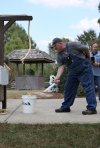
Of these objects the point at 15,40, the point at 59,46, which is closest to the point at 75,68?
the point at 59,46

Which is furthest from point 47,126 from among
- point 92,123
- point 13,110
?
point 13,110

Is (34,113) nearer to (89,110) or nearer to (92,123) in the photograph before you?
(89,110)

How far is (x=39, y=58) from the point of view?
36688 millimetres

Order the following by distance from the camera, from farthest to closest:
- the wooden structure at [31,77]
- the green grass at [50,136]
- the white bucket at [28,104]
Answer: the wooden structure at [31,77] < the white bucket at [28,104] < the green grass at [50,136]

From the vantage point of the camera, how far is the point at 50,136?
25.7 feet

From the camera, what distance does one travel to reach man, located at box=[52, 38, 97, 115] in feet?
33.4

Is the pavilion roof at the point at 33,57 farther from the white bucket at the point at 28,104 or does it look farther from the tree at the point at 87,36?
the white bucket at the point at 28,104

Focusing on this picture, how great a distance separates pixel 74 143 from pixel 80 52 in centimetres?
326

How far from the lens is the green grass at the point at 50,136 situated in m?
7.32

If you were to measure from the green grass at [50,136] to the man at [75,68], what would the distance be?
1793 mm

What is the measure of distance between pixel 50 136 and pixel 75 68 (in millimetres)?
2922

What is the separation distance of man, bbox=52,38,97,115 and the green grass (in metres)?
1.79

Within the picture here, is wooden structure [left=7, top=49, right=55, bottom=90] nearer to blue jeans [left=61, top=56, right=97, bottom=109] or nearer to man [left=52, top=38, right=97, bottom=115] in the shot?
man [left=52, top=38, right=97, bottom=115]

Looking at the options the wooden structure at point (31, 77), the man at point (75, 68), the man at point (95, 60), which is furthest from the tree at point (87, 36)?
the man at point (75, 68)
